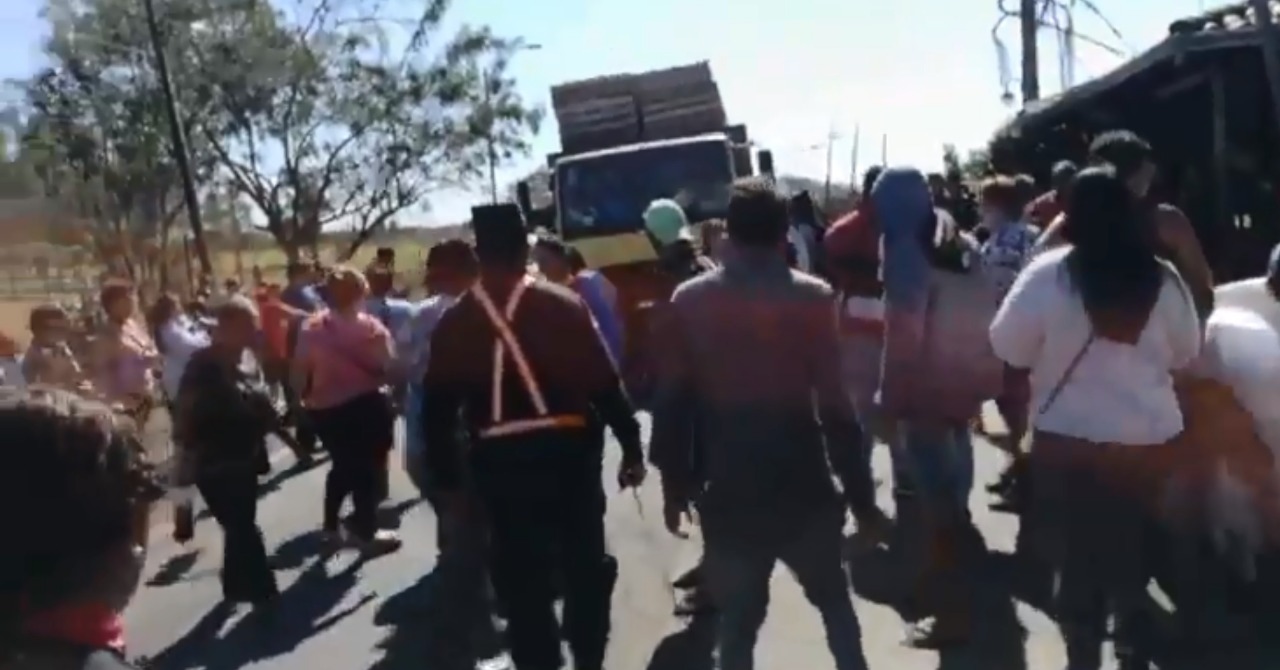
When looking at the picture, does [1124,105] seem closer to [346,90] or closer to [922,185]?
[922,185]

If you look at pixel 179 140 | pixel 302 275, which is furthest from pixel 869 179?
pixel 179 140

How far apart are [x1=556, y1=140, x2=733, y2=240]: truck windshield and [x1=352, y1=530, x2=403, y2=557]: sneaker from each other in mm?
8986

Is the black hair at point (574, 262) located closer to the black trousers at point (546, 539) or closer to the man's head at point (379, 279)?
the man's head at point (379, 279)

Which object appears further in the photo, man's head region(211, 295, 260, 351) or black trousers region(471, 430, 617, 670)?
man's head region(211, 295, 260, 351)

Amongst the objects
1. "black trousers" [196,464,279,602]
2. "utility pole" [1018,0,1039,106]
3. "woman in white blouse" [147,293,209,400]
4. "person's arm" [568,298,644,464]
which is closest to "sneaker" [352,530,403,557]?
"black trousers" [196,464,279,602]

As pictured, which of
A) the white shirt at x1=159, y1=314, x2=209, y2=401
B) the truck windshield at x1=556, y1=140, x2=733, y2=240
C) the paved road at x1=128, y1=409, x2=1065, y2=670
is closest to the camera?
the paved road at x1=128, y1=409, x2=1065, y2=670

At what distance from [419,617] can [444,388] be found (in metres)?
2.82

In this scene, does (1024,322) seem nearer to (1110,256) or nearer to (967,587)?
(1110,256)

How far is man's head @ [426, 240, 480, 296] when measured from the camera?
28.7 feet

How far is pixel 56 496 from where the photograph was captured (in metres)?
2.48

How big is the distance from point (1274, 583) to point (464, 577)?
3536 mm

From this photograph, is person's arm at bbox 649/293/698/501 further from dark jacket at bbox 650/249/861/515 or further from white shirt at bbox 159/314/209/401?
white shirt at bbox 159/314/209/401

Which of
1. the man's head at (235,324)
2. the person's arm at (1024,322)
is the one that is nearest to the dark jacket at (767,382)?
the person's arm at (1024,322)

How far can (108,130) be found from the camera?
36500 mm
